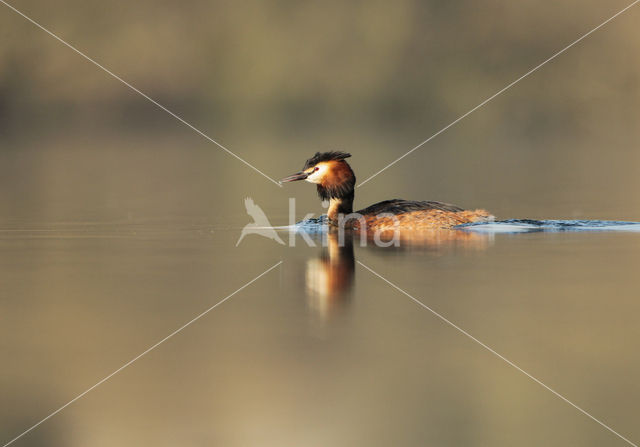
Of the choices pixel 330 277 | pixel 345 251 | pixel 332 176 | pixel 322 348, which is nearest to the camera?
pixel 322 348

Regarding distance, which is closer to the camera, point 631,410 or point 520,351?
point 631,410

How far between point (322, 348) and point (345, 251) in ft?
15.3

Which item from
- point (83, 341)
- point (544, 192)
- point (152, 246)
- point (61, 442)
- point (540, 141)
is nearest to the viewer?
point (61, 442)

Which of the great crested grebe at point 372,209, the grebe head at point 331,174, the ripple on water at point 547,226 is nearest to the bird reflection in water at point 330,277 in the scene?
the great crested grebe at point 372,209

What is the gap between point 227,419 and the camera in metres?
5.58

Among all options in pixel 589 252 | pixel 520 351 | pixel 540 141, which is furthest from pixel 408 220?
pixel 540 141

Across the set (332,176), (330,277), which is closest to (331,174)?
(332,176)

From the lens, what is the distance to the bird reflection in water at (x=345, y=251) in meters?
8.63

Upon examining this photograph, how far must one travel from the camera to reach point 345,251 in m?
11.5

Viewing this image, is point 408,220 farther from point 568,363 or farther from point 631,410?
point 631,410

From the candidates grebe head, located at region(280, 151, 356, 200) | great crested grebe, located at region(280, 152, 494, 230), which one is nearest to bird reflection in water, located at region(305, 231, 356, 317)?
great crested grebe, located at region(280, 152, 494, 230)

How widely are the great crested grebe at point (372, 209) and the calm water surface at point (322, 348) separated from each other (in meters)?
2.01

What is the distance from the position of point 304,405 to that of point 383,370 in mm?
764

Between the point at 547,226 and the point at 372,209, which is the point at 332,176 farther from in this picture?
the point at 547,226
